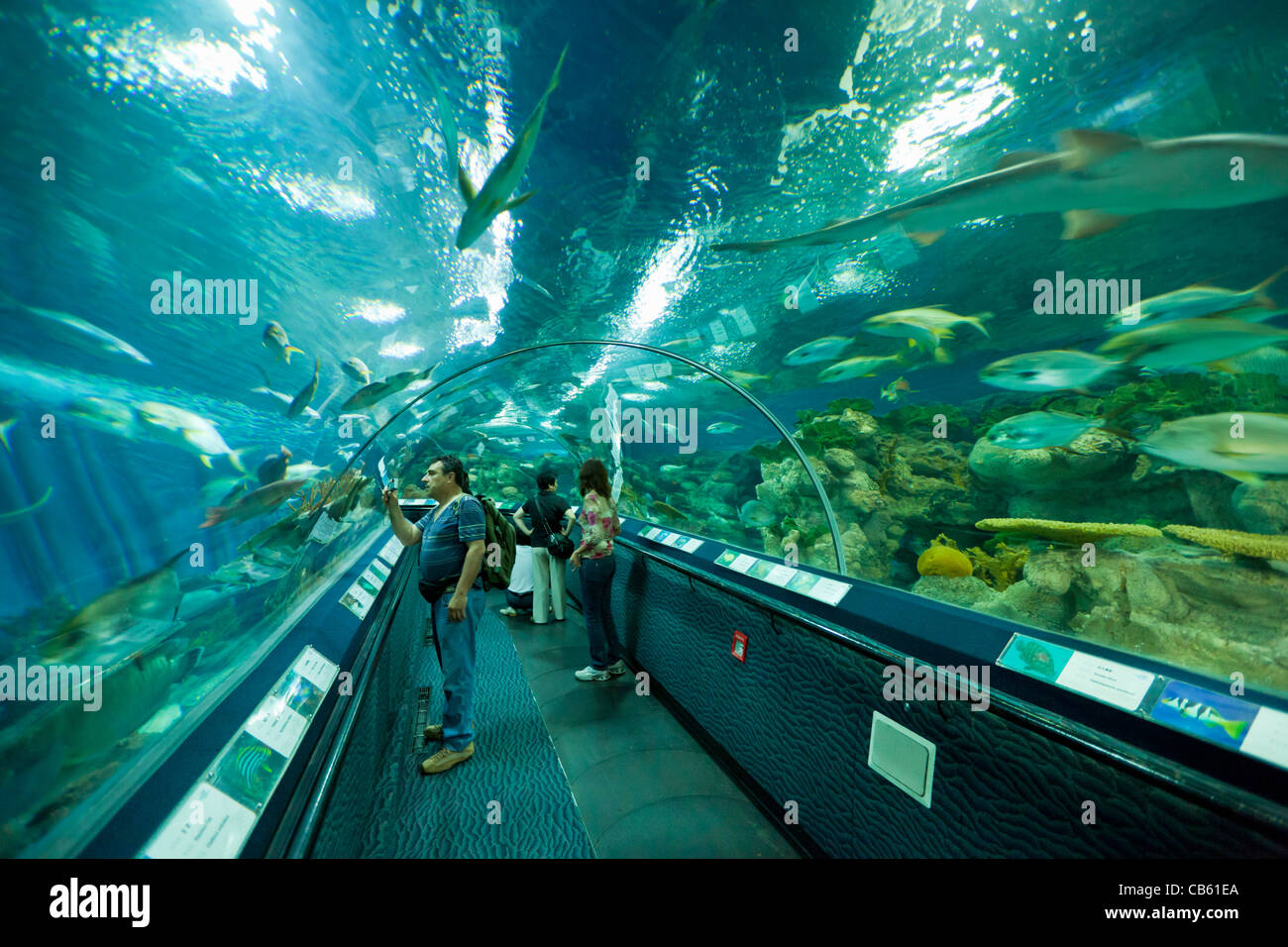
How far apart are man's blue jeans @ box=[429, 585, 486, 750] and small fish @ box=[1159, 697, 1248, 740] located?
2733 millimetres

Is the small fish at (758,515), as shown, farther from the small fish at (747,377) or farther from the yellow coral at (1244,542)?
the yellow coral at (1244,542)

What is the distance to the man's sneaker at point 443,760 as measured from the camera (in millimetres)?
2547

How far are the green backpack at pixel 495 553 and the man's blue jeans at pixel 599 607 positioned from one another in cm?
79

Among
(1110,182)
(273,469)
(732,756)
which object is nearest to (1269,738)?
(732,756)

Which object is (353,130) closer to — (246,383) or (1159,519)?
(246,383)

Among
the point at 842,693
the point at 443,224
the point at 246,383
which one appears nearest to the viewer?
the point at 842,693

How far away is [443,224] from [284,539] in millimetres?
5145

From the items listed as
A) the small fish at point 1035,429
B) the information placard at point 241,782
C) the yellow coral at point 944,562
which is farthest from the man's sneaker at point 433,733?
the small fish at point 1035,429

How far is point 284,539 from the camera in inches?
236

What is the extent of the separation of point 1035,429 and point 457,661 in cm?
571

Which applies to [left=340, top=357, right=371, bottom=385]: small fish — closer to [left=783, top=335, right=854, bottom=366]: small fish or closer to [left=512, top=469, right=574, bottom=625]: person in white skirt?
[left=512, top=469, right=574, bottom=625]: person in white skirt

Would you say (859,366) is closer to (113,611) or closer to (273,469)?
(273,469)

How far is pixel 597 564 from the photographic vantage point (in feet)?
11.3
